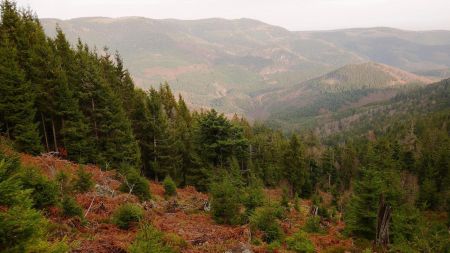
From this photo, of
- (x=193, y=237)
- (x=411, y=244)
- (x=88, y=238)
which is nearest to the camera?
(x=88, y=238)

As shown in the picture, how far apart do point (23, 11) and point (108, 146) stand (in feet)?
82.5

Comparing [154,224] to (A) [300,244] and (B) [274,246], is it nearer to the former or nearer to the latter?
(B) [274,246]

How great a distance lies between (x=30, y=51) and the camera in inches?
1211

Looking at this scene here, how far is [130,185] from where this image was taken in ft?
76.4

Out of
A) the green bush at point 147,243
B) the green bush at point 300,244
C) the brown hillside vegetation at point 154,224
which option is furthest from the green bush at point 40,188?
the green bush at point 300,244

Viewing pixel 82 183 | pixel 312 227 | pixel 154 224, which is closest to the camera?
pixel 154 224

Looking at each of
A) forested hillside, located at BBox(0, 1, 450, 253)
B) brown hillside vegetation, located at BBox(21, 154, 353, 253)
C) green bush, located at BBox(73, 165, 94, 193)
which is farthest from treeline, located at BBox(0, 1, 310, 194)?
green bush, located at BBox(73, 165, 94, 193)

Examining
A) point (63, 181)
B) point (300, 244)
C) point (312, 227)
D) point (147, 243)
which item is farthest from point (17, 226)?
point (312, 227)

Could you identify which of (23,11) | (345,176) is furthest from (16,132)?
(345,176)

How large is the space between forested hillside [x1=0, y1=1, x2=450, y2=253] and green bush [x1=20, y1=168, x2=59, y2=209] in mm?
52

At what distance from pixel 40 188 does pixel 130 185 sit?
29.2 ft

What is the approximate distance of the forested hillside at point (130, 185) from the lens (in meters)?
13.4

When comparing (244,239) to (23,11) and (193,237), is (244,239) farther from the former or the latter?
(23,11)

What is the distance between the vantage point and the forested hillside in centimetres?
1340
